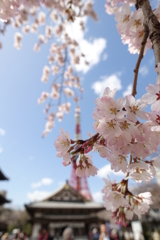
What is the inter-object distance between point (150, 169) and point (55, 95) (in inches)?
266

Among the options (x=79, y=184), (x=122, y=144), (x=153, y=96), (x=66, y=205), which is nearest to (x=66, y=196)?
(x=66, y=205)

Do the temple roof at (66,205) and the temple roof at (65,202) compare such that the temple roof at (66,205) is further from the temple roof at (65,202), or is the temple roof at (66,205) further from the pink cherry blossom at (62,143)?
the pink cherry blossom at (62,143)

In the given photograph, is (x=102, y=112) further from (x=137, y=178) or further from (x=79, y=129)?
(x=79, y=129)

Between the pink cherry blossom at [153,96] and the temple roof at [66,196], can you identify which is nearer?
the pink cherry blossom at [153,96]

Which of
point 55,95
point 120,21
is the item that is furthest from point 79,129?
point 120,21

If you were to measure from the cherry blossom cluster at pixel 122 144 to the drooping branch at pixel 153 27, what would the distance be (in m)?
0.16

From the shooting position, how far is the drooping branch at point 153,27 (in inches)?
25.0

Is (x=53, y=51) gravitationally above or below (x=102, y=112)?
above

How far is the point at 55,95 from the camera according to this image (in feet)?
23.7

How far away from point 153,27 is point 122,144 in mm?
535

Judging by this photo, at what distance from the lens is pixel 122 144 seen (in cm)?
62

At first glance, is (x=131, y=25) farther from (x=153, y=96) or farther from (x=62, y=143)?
(x=62, y=143)

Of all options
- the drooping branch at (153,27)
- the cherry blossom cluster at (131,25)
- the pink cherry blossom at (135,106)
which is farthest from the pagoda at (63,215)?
the pink cherry blossom at (135,106)

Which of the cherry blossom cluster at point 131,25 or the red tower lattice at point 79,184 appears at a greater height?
the red tower lattice at point 79,184
